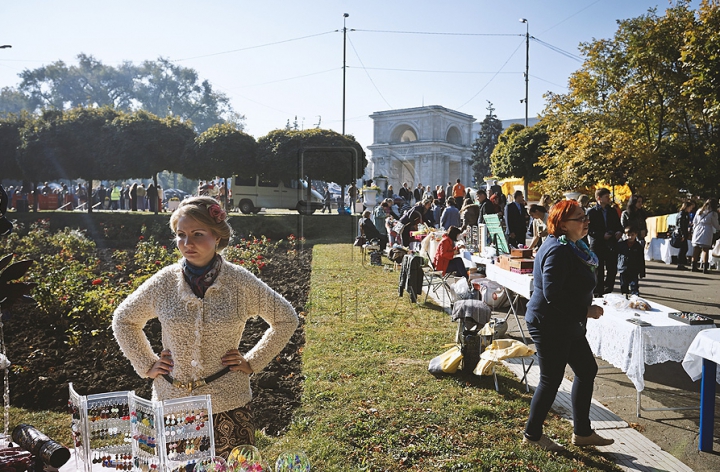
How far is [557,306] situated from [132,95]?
72054 mm

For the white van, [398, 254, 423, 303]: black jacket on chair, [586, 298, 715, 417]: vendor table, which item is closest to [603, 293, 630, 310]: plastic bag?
[586, 298, 715, 417]: vendor table

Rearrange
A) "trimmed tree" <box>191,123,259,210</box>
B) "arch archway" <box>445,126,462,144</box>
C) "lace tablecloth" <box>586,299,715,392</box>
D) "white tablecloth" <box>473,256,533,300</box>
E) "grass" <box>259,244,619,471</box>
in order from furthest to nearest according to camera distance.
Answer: "arch archway" <box>445,126,462,144</box> < "trimmed tree" <box>191,123,259,210</box> < "white tablecloth" <box>473,256,533,300</box> < "lace tablecloth" <box>586,299,715,392</box> < "grass" <box>259,244,619,471</box>

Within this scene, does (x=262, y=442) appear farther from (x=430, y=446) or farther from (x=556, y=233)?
(x=556, y=233)

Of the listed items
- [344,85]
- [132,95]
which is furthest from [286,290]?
[132,95]

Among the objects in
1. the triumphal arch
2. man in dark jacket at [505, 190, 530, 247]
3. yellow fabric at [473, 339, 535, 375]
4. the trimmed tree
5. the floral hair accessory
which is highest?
the triumphal arch

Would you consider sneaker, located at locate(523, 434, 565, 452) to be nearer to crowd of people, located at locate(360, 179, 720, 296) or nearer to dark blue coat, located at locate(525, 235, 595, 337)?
dark blue coat, located at locate(525, 235, 595, 337)

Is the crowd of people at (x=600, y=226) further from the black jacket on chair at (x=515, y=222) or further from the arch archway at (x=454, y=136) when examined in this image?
the arch archway at (x=454, y=136)

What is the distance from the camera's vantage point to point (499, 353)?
5422mm

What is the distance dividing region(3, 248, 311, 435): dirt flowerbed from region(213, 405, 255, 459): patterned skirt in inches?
76.4

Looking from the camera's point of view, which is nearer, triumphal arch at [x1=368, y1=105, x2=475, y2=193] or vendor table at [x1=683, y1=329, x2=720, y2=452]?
vendor table at [x1=683, y1=329, x2=720, y2=452]

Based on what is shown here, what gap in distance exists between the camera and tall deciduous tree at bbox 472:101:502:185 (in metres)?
48.6

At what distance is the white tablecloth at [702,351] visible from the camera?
4172mm

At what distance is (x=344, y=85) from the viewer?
28328 mm

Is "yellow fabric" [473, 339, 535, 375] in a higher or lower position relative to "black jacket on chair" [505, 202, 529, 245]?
lower
